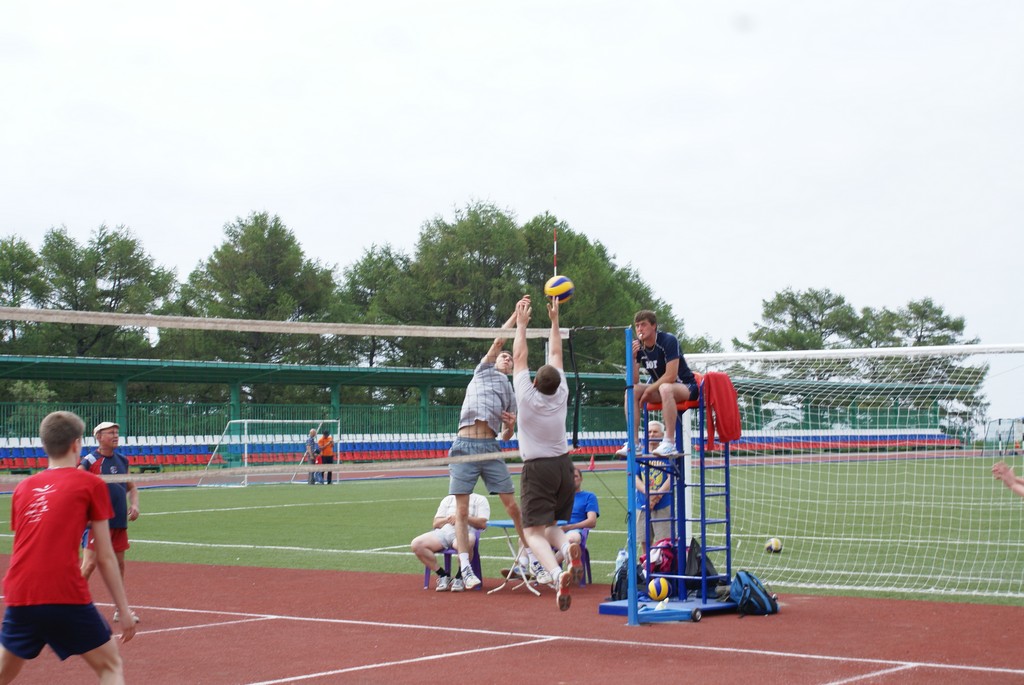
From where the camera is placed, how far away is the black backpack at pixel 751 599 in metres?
11.0

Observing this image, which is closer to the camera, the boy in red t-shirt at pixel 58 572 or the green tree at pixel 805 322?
the boy in red t-shirt at pixel 58 572

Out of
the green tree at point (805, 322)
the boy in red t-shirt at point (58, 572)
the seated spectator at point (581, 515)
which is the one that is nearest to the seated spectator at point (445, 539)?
the seated spectator at point (581, 515)

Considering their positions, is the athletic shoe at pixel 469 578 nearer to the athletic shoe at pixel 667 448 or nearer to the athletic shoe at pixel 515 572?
the athletic shoe at pixel 515 572

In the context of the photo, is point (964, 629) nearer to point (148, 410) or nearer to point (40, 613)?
point (40, 613)

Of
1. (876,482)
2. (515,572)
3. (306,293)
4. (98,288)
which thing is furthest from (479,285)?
(515,572)

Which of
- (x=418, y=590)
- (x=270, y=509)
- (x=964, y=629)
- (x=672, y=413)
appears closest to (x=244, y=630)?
(x=418, y=590)

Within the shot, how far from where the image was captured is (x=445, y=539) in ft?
43.5

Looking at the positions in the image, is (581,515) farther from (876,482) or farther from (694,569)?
(876,482)

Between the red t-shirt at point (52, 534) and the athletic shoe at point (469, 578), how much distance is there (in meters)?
7.16

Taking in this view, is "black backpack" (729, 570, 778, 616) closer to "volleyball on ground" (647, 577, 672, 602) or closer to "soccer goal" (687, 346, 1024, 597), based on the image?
"volleyball on ground" (647, 577, 672, 602)

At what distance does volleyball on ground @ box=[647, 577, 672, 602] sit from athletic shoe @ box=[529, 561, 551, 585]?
6.87ft

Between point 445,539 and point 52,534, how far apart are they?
25.0 ft

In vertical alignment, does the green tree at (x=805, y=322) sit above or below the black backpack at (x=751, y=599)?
above

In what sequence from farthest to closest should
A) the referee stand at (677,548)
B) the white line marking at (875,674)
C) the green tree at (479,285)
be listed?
the green tree at (479,285) → the referee stand at (677,548) → the white line marking at (875,674)
